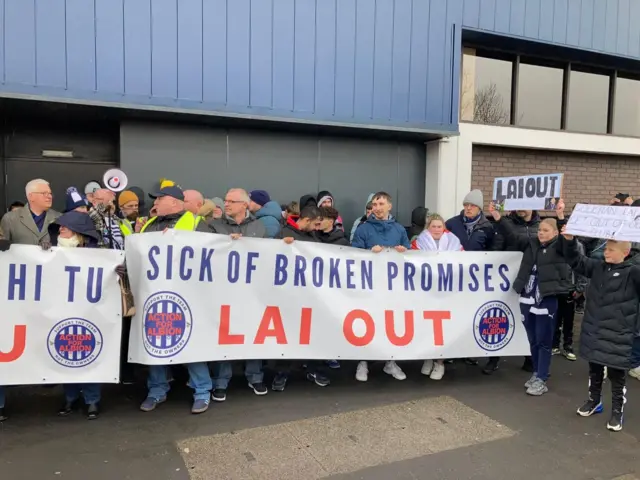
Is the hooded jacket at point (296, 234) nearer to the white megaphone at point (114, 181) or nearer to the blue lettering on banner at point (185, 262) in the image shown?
the blue lettering on banner at point (185, 262)

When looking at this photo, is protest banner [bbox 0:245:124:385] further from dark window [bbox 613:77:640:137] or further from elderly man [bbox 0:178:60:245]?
dark window [bbox 613:77:640:137]

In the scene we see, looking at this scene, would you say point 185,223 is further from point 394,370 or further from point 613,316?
point 613,316

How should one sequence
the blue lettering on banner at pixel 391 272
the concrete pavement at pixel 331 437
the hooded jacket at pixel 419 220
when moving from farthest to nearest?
the hooded jacket at pixel 419 220, the blue lettering on banner at pixel 391 272, the concrete pavement at pixel 331 437

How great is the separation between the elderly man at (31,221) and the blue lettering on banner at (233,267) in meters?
1.49

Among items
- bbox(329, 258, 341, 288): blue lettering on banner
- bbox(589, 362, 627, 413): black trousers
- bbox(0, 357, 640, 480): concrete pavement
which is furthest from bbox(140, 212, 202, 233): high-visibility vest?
bbox(589, 362, 627, 413): black trousers

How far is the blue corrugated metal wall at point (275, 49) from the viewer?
6.25m

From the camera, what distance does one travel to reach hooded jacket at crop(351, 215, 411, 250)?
5086 millimetres

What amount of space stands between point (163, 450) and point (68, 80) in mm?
4781

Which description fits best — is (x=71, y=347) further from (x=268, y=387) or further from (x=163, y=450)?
(x=268, y=387)

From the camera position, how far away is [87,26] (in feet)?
20.8

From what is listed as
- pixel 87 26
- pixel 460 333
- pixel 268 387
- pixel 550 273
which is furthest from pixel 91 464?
pixel 87 26

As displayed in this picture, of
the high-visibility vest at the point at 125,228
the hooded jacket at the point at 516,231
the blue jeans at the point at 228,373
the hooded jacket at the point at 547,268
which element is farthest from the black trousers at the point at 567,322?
the high-visibility vest at the point at 125,228

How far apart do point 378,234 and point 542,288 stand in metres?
1.62

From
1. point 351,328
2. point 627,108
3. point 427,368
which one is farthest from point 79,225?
point 627,108
